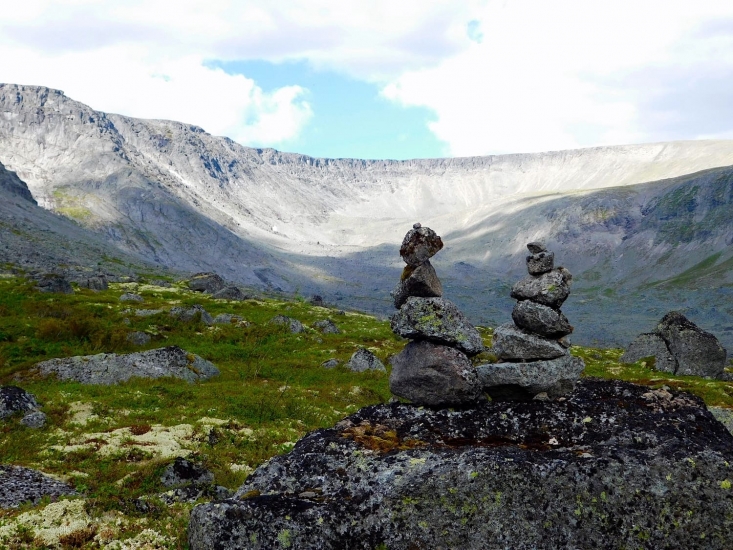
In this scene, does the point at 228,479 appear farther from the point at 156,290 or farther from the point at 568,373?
the point at 156,290

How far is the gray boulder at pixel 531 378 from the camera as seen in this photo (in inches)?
607

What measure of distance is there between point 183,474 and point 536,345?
40.0 feet

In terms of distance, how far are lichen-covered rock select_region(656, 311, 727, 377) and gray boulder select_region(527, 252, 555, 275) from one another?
4420 centimetres

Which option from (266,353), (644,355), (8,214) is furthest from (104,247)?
(644,355)

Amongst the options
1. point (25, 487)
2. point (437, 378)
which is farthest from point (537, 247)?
point (25, 487)

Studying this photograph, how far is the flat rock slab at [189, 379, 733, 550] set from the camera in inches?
444

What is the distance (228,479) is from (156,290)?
6724 centimetres

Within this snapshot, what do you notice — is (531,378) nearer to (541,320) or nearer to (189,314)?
(541,320)

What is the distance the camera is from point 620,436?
13.3 m

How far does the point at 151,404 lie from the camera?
93.3ft

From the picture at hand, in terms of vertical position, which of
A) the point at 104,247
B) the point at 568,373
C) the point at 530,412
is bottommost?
the point at 104,247

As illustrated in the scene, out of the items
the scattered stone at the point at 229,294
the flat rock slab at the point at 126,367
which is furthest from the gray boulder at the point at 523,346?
the scattered stone at the point at 229,294

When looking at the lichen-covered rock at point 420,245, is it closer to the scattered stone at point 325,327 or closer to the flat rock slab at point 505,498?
the flat rock slab at point 505,498

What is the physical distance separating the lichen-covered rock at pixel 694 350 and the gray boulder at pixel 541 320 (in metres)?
44.7
